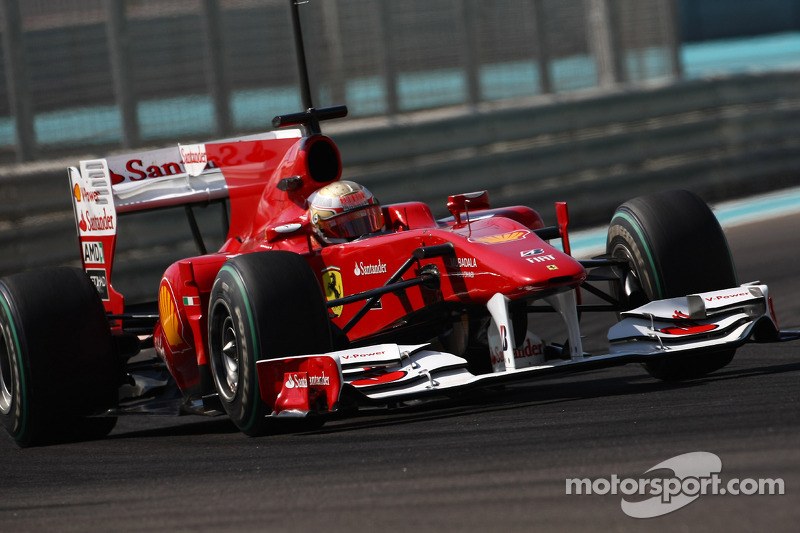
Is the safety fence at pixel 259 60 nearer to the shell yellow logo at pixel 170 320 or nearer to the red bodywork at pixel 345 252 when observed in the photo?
the red bodywork at pixel 345 252

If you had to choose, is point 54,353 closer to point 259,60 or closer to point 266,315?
point 266,315

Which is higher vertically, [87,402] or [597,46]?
[597,46]

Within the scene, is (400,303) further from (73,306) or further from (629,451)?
(629,451)

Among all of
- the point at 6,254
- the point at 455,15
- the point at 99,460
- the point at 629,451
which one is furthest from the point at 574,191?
the point at 629,451

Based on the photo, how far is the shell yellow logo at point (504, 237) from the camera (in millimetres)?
6969

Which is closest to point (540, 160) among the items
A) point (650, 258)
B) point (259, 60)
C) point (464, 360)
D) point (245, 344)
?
point (259, 60)

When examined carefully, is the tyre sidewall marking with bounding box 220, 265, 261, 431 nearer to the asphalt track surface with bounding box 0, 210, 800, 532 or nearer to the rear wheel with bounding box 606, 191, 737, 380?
the asphalt track surface with bounding box 0, 210, 800, 532

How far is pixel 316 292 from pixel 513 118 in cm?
869

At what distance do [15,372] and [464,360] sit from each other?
2.84 meters

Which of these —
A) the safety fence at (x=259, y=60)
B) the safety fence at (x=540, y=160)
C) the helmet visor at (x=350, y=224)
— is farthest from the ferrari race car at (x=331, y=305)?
the safety fence at (x=259, y=60)

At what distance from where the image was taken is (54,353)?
25.6 feet

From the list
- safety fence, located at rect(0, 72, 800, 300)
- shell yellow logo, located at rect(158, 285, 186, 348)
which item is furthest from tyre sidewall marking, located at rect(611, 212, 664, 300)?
safety fence, located at rect(0, 72, 800, 300)

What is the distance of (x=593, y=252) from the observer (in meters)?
13.6

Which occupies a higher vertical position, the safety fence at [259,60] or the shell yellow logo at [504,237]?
the safety fence at [259,60]
